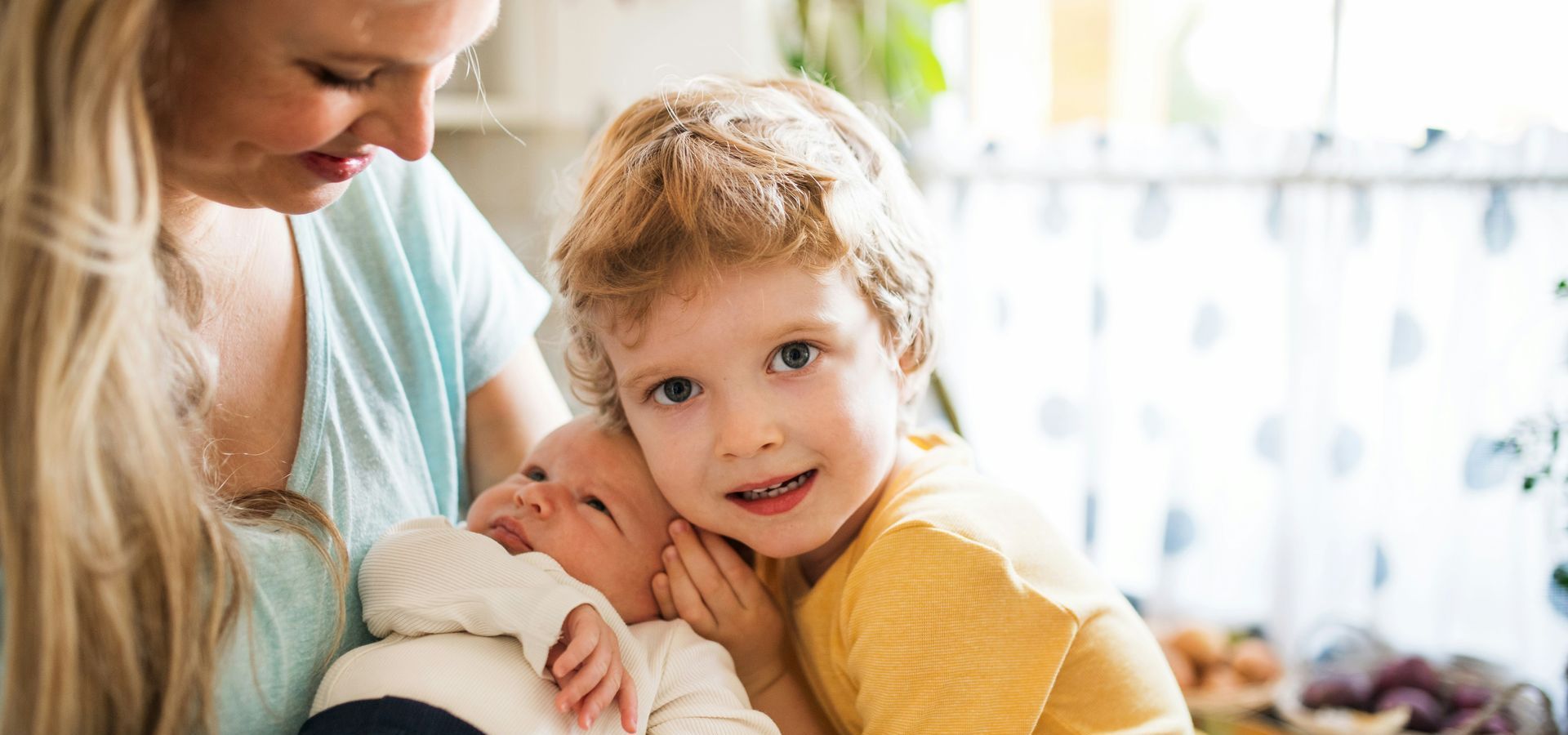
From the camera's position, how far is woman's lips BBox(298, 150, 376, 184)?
0.85 metres

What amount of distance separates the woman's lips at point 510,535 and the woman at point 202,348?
0.26 ft

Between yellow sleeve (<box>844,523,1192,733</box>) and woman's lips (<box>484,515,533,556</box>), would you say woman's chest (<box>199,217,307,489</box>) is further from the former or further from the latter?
yellow sleeve (<box>844,523,1192,733</box>)

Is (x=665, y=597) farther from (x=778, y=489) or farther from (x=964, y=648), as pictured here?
(x=964, y=648)

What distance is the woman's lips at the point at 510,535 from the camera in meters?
1.17

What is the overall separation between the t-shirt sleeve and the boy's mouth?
1.19ft

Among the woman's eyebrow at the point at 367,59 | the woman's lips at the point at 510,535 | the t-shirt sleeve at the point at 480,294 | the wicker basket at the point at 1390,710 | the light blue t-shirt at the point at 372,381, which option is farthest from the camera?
the wicker basket at the point at 1390,710

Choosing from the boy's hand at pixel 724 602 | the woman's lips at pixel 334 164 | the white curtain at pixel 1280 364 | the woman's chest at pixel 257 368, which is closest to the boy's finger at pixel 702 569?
the boy's hand at pixel 724 602

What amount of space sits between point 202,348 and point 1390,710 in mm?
1968

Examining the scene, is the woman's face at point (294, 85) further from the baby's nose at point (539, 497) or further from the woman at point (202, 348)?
the baby's nose at point (539, 497)

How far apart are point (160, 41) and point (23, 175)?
123 millimetres

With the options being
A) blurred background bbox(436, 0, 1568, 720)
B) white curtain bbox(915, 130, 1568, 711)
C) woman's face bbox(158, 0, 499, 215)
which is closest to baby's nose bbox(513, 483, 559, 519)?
woman's face bbox(158, 0, 499, 215)

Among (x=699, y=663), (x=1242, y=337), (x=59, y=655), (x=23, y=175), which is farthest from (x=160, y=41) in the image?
(x=1242, y=337)

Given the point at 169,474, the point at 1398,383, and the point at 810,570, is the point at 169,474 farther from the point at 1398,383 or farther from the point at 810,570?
the point at 1398,383

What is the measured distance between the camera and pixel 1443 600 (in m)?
2.22
